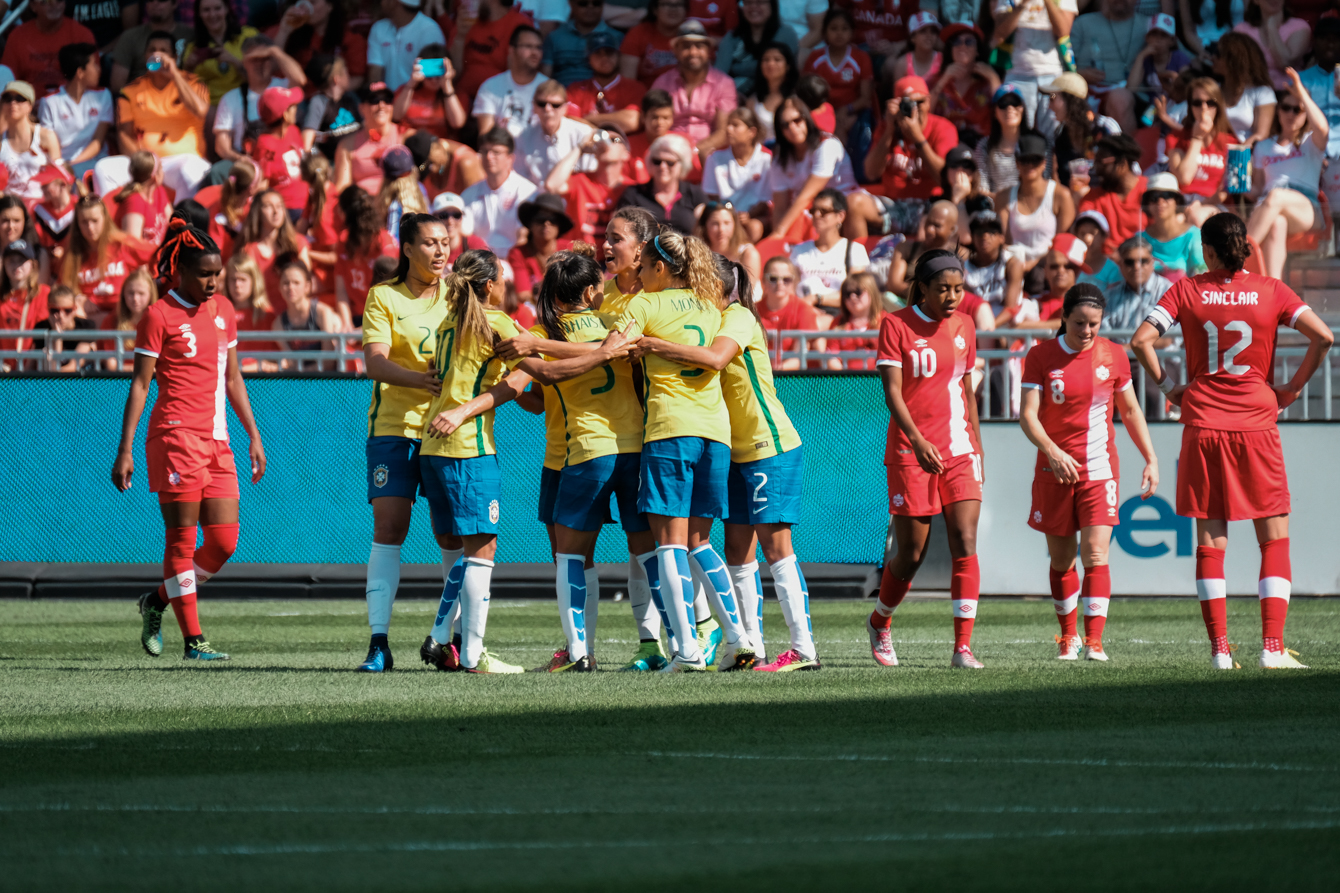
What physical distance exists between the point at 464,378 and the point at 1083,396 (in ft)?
10.9

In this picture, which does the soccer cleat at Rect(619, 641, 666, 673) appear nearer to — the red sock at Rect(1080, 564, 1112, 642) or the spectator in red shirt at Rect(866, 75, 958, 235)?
the red sock at Rect(1080, 564, 1112, 642)

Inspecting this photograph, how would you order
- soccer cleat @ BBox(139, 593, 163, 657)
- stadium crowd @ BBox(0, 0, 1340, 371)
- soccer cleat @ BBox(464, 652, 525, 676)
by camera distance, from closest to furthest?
soccer cleat @ BBox(464, 652, 525, 676) → soccer cleat @ BBox(139, 593, 163, 657) → stadium crowd @ BBox(0, 0, 1340, 371)

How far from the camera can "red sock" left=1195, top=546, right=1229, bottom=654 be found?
876 cm

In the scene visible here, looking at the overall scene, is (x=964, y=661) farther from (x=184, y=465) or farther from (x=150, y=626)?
(x=150, y=626)

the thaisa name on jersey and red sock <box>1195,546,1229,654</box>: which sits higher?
the thaisa name on jersey

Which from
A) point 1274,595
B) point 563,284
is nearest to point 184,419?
point 563,284

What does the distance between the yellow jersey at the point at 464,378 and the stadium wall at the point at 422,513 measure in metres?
6.03

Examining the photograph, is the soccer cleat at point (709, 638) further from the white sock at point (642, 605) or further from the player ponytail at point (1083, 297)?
the player ponytail at point (1083, 297)

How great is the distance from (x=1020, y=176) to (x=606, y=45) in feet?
17.2

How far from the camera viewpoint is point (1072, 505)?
972cm

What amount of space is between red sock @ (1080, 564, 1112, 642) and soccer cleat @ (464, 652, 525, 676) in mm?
2986

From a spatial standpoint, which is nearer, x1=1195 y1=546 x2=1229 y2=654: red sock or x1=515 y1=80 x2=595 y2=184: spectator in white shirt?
x1=1195 y1=546 x2=1229 y2=654: red sock

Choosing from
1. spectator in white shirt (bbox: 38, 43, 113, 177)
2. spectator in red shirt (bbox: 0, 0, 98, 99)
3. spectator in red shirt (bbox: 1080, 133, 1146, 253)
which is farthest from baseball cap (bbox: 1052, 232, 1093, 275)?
spectator in red shirt (bbox: 0, 0, 98, 99)

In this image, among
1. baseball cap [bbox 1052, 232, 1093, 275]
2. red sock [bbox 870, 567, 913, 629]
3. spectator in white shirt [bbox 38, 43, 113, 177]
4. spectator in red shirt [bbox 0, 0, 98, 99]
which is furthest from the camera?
spectator in red shirt [bbox 0, 0, 98, 99]
